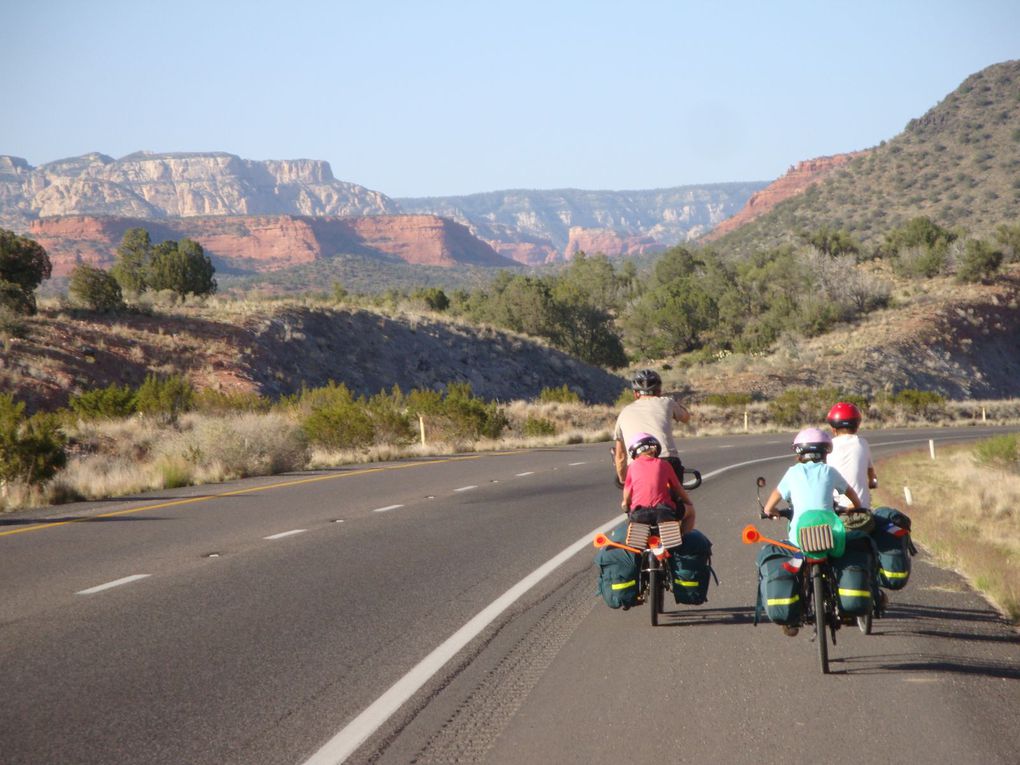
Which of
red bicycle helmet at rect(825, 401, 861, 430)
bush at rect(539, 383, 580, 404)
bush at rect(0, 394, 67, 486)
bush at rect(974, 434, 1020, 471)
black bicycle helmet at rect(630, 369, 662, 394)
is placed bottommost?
bush at rect(974, 434, 1020, 471)

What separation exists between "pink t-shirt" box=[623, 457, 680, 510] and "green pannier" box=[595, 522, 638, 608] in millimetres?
327

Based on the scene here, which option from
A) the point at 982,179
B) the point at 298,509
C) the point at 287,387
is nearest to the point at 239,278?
the point at 982,179

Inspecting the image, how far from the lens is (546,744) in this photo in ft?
18.1

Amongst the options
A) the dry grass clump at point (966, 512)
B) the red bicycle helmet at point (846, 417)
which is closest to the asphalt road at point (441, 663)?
the dry grass clump at point (966, 512)

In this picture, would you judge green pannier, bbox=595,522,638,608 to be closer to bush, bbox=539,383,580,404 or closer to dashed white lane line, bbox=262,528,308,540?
dashed white lane line, bbox=262,528,308,540

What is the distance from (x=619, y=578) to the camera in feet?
27.0

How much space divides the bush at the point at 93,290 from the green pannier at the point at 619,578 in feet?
155

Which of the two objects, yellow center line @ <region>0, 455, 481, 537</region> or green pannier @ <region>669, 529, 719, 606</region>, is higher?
green pannier @ <region>669, 529, 719, 606</region>

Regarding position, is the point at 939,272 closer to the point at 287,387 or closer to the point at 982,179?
the point at 982,179

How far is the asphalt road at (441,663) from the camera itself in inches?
219

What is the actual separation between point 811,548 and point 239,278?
468 ft

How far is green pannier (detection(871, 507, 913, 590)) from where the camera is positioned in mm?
7621

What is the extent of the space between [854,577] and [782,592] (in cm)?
44

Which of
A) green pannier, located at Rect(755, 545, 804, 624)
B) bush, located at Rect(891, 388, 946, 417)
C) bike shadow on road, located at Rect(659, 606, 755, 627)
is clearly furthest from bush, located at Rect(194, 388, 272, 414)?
bush, located at Rect(891, 388, 946, 417)
